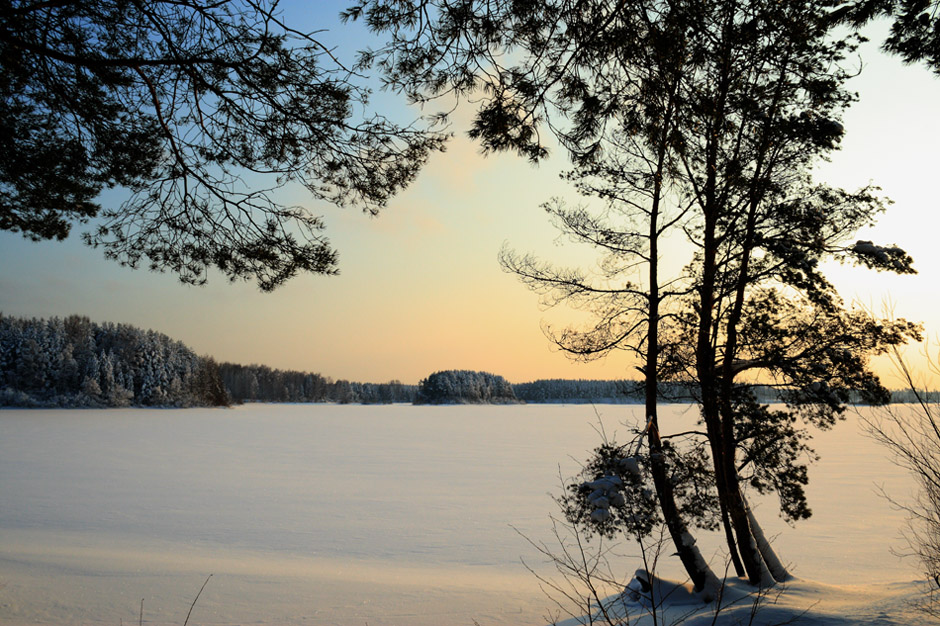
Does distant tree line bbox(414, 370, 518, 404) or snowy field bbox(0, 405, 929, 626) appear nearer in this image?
snowy field bbox(0, 405, 929, 626)

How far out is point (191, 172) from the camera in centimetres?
564

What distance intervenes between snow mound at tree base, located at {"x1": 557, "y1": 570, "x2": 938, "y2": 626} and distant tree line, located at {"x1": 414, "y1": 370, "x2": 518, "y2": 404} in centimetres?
10262

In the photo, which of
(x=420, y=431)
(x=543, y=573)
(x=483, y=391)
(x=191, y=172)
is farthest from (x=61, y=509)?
(x=483, y=391)

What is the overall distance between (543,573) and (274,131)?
8.76 m

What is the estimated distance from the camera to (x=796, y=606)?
654 cm

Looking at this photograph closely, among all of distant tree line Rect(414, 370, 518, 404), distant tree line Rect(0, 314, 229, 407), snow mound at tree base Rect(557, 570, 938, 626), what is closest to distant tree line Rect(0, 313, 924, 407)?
distant tree line Rect(0, 314, 229, 407)

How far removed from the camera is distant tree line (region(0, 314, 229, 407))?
63.0 m

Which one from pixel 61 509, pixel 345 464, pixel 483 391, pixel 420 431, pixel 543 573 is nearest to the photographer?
pixel 543 573

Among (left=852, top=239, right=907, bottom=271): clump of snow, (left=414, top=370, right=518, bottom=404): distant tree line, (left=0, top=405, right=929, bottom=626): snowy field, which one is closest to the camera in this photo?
(left=852, top=239, right=907, bottom=271): clump of snow

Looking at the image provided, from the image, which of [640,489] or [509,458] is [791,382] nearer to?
[640,489]

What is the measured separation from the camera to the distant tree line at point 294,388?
398ft

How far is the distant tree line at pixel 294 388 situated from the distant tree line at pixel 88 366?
4486cm

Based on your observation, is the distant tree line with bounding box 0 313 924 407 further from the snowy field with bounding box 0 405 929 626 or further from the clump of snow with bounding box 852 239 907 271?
the clump of snow with bounding box 852 239 907 271

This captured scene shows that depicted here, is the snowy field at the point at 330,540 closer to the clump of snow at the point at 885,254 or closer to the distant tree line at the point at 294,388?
the clump of snow at the point at 885,254
